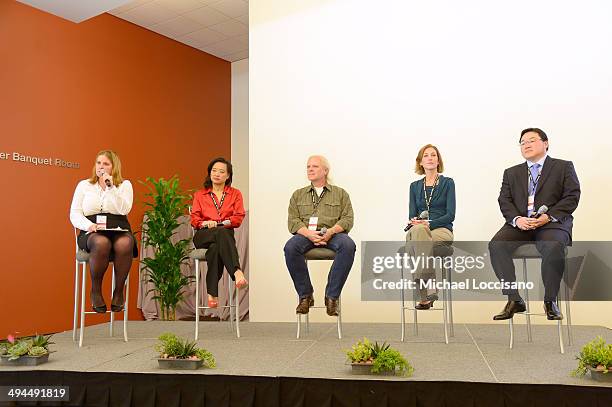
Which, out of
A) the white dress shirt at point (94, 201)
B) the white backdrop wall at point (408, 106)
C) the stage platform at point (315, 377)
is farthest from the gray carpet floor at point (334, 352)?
the white backdrop wall at point (408, 106)

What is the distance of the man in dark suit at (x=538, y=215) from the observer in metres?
3.20

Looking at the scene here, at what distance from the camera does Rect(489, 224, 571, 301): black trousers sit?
3174 mm

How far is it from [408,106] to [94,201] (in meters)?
2.89

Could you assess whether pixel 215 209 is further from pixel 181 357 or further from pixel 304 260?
pixel 181 357

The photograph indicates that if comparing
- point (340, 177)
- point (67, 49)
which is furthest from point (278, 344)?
point (67, 49)

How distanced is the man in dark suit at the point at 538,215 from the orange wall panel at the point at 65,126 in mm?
4414

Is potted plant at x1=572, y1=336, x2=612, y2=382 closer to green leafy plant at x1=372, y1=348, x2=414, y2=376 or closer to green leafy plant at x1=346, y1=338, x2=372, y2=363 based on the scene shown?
green leafy plant at x1=372, y1=348, x2=414, y2=376

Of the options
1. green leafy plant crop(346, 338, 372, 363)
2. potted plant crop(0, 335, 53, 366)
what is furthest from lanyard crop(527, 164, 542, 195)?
potted plant crop(0, 335, 53, 366)

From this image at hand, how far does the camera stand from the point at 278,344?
3.50 m

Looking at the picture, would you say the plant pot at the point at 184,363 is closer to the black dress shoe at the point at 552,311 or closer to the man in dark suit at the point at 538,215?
the man in dark suit at the point at 538,215

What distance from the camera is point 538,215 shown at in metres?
3.38

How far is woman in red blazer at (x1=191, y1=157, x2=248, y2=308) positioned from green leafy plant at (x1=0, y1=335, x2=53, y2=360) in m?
1.05

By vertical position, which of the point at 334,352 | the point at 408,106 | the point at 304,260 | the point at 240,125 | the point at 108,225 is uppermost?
the point at 240,125

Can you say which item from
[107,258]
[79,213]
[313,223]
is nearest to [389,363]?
[313,223]
